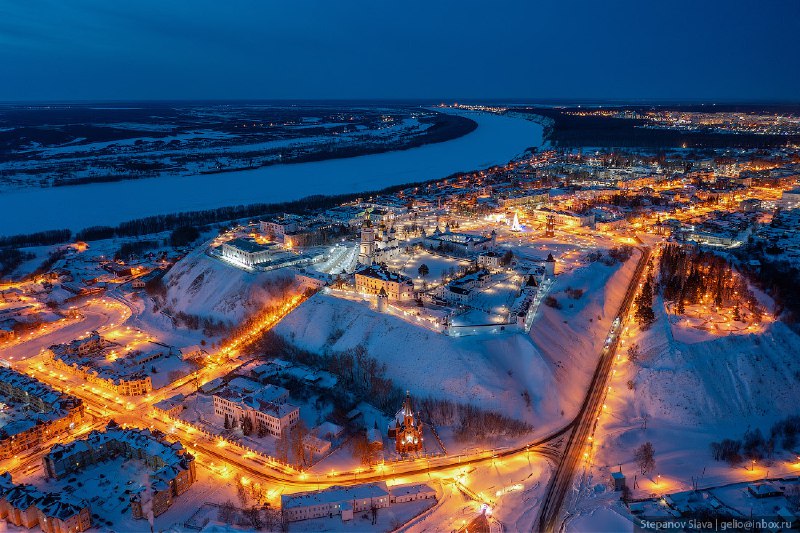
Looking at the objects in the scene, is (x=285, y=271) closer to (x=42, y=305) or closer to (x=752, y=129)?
(x=42, y=305)

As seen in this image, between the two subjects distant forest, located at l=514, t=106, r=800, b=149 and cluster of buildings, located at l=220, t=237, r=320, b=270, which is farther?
distant forest, located at l=514, t=106, r=800, b=149

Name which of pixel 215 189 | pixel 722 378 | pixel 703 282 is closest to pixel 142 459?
pixel 722 378

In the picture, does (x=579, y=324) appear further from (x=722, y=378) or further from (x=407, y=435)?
(x=407, y=435)

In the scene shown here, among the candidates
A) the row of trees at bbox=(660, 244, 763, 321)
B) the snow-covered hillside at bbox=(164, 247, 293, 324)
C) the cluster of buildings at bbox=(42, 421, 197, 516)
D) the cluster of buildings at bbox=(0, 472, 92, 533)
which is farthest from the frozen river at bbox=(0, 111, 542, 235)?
the row of trees at bbox=(660, 244, 763, 321)

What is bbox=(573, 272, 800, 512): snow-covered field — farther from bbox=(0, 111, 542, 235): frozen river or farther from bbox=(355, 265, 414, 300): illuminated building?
bbox=(0, 111, 542, 235): frozen river

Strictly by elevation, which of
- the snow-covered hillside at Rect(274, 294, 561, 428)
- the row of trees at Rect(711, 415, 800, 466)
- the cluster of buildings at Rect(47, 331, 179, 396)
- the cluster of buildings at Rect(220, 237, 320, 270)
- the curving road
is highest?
the cluster of buildings at Rect(220, 237, 320, 270)

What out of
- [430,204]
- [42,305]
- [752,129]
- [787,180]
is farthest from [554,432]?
[752,129]
